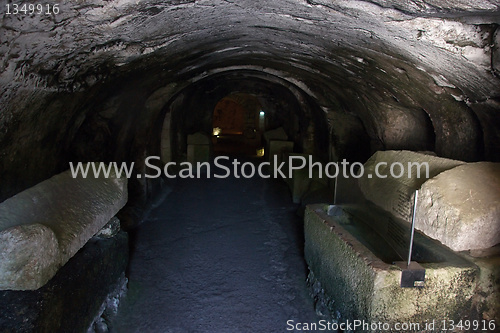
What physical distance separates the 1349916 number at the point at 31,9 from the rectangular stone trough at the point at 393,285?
2628 millimetres

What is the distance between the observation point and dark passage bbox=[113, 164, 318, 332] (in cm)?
337

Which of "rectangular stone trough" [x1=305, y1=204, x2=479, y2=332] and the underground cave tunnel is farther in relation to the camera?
"rectangular stone trough" [x1=305, y1=204, x2=479, y2=332]

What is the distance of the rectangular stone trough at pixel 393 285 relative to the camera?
7.81ft

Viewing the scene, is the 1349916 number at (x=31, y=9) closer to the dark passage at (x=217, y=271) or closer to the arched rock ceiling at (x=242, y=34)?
the arched rock ceiling at (x=242, y=34)

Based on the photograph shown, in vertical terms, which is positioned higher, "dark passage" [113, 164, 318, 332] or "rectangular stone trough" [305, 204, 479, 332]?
"rectangular stone trough" [305, 204, 479, 332]

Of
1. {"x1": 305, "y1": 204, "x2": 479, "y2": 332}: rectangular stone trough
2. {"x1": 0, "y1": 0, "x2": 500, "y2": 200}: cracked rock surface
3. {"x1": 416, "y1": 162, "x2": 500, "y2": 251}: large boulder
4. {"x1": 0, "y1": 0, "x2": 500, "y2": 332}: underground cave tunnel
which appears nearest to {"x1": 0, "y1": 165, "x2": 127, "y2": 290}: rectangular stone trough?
{"x1": 0, "y1": 0, "x2": 500, "y2": 332}: underground cave tunnel

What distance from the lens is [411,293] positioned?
2396 mm

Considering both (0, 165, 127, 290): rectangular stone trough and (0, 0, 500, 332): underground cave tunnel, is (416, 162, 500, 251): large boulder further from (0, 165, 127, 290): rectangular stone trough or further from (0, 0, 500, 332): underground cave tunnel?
(0, 165, 127, 290): rectangular stone trough

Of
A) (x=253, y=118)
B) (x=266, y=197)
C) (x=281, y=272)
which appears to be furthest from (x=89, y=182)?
(x=253, y=118)

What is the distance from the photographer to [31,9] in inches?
77.2

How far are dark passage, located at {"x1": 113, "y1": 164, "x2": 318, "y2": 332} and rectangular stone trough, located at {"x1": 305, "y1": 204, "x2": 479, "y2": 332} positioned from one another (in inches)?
28.0

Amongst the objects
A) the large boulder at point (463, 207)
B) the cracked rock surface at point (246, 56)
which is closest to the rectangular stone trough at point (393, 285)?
the large boulder at point (463, 207)

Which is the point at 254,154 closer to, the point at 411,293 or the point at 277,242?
the point at 277,242

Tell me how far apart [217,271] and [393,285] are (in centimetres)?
241
